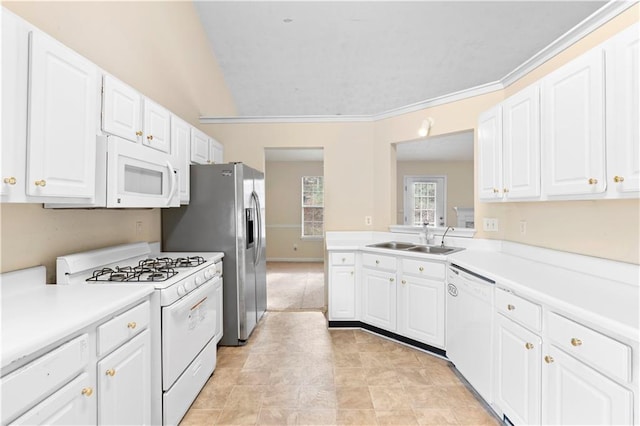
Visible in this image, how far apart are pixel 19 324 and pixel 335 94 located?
15.5ft

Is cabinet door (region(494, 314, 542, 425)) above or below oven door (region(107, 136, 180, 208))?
below

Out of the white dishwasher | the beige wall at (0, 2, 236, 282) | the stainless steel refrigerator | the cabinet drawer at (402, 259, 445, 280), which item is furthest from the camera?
the stainless steel refrigerator

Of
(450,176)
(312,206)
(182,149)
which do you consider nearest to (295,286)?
(312,206)

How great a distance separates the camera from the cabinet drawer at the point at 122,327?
→ 1.39m

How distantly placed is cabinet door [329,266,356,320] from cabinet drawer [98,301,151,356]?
6.73 feet

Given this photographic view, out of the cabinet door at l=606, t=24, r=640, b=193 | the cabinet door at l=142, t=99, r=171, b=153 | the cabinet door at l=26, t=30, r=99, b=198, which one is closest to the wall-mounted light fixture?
the cabinet door at l=606, t=24, r=640, b=193

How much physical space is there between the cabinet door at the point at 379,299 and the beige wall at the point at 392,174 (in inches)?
32.5

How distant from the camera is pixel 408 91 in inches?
193

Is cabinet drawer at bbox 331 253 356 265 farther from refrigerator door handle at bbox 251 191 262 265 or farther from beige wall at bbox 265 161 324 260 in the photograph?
beige wall at bbox 265 161 324 260

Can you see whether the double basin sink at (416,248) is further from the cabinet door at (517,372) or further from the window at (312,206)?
the window at (312,206)

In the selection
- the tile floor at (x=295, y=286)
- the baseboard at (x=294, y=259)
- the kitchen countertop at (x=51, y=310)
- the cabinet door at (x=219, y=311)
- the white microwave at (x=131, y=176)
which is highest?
the white microwave at (x=131, y=176)

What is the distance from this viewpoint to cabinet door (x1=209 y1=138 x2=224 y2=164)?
12.0 ft

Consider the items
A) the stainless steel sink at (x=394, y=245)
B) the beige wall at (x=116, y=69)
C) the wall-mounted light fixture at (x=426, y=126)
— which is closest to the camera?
the beige wall at (x=116, y=69)

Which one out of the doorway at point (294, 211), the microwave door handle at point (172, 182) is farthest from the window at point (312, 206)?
the microwave door handle at point (172, 182)
